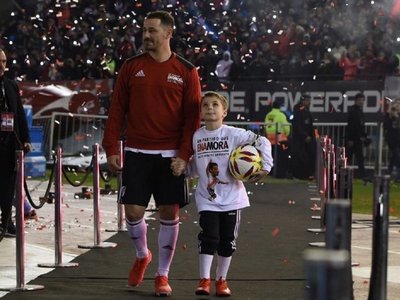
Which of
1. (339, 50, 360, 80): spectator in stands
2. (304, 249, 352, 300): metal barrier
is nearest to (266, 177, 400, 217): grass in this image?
(339, 50, 360, 80): spectator in stands

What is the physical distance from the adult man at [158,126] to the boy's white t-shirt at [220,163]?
113 mm

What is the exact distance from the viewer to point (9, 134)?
12.4 metres

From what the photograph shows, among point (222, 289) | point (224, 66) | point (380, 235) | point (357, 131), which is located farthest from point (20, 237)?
point (224, 66)

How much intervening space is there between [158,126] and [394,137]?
629 inches

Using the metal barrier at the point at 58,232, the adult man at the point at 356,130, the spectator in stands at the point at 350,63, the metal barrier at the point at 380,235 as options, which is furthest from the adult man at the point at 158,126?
the spectator in stands at the point at 350,63

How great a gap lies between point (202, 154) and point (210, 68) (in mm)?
18190

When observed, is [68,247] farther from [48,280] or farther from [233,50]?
[233,50]

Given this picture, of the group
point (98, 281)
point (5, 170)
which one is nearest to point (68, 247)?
point (5, 170)

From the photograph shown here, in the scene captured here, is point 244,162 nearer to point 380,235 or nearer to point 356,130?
point 380,235

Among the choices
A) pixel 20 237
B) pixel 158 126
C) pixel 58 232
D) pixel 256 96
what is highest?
pixel 256 96

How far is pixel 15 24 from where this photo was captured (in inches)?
1239

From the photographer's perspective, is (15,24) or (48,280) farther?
(15,24)

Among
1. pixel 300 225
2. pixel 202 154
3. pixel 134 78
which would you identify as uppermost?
pixel 134 78

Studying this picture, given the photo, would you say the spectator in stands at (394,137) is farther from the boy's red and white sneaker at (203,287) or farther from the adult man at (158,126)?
the boy's red and white sneaker at (203,287)
